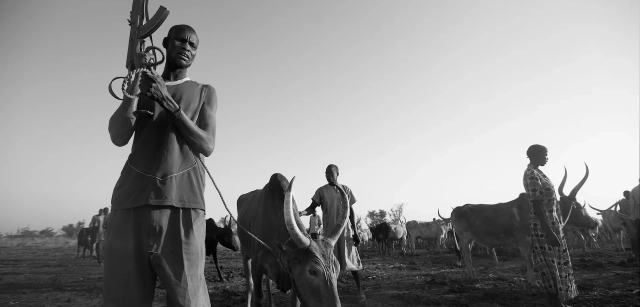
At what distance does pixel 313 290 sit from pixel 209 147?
Result: 1.92 metres

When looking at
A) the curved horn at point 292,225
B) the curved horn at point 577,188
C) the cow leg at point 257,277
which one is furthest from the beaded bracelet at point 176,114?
the curved horn at point 577,188

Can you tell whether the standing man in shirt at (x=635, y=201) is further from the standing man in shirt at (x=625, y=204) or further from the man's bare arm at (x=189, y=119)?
the man's bare arm at (x=189, y=119)

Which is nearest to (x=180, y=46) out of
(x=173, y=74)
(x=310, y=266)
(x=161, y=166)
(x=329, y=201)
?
(x=173, y=74)

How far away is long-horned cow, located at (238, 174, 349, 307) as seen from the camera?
10.1ft

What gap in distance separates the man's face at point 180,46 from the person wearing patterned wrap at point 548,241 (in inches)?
239

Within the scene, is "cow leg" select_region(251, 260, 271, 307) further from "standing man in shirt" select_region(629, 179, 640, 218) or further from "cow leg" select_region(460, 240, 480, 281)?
"standing man in shirt" select_region(629, 179, 640, 218)

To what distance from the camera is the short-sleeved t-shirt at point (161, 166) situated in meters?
1.65

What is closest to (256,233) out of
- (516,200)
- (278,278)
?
(278,278)

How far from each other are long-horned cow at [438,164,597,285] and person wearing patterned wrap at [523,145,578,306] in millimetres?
2448

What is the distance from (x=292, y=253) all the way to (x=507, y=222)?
7.80 metres

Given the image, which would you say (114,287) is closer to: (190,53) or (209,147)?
(209,147)

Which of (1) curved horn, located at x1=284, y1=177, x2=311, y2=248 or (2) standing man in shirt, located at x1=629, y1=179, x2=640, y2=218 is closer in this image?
(1) curved horn, located at x1=284, y1=177, x2=311, y2=248

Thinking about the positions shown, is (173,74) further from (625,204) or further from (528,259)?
(625,204)

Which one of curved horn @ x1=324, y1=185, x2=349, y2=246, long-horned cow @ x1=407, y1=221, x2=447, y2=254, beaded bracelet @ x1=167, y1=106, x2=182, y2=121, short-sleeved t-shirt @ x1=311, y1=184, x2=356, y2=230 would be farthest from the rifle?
long-horned cow @ x1=407, y1=221, x2=447, y2=254
